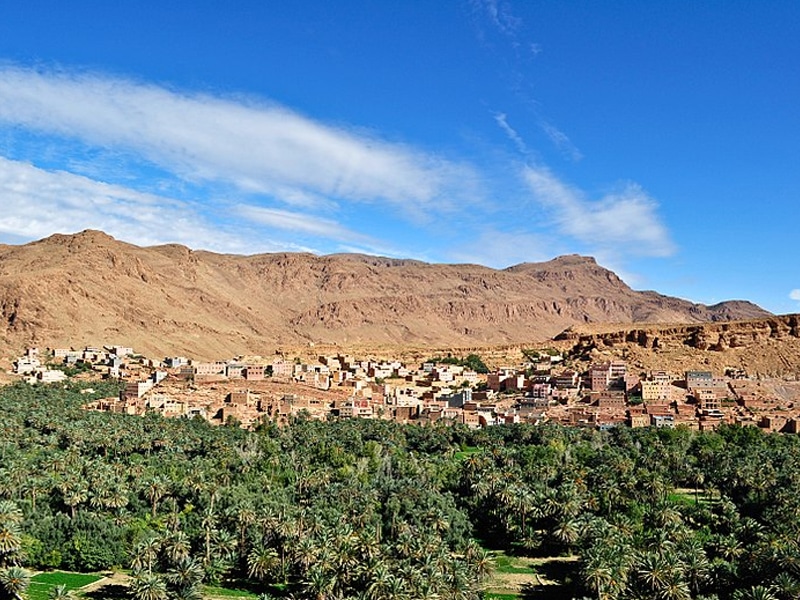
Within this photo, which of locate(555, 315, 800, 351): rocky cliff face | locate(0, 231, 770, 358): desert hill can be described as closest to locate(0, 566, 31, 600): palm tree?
locate(0, 231, 770, 358): desert hill

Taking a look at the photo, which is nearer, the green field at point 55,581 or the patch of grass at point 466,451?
the green field at point 55,581

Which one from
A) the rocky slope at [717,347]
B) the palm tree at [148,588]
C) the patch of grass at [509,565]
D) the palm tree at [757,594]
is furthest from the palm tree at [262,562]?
the rocky slope at [717,347]

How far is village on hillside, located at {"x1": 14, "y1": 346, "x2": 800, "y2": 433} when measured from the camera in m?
68.2

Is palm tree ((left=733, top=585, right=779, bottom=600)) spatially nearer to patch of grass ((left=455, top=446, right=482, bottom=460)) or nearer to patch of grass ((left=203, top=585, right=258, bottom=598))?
patch of grass ((left=203, top=585, right=258, bottom=598))

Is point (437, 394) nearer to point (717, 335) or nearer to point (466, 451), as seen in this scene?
point (466, 451)

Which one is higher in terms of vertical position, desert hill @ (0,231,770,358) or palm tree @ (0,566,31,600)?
desert hill @ (0,231,770,358)

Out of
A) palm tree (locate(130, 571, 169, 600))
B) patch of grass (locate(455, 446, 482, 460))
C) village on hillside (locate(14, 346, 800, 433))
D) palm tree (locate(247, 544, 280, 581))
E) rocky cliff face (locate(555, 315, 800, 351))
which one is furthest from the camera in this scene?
rocky cliff face (locate(555, 315, 800, 351))

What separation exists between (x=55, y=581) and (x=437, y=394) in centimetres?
5568

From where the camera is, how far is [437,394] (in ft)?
276

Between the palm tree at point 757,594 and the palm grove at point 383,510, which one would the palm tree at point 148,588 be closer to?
the palm grove at point 383,510

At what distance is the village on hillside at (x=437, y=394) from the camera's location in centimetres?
6825

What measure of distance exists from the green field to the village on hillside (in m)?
33.0

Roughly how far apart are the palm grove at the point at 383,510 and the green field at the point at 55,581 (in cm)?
55

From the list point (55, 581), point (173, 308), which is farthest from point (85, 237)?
point (55, 581)
